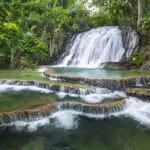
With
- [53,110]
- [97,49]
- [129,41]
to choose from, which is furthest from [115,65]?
[53,110]

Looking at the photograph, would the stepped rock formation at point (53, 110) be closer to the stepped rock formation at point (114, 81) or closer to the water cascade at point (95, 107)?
the water cascade at point (95, 107)

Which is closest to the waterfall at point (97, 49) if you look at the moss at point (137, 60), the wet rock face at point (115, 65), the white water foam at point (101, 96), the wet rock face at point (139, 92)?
the wet rock face at point (115, 65)

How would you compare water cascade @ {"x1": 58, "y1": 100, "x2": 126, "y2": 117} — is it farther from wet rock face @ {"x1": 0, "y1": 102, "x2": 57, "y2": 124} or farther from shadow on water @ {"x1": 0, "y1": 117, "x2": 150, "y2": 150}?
shadow on water @ {"x1": 0, "y1": 117, "x2": 150, "y2": 150}

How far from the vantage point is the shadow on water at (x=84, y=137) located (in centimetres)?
583

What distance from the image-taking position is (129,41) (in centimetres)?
1805

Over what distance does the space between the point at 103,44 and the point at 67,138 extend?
1357 centimetres

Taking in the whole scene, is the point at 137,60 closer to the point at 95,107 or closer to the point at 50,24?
the point at 95,107

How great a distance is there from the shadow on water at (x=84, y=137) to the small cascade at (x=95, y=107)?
2.51ft

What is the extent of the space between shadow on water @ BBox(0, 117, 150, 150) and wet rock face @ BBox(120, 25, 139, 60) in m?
10.5

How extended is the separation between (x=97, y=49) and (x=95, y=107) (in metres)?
11.4

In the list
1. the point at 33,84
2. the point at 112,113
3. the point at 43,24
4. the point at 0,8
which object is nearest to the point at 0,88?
the point at 33,84

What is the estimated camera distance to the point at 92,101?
353 inches

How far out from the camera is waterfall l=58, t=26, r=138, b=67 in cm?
1807

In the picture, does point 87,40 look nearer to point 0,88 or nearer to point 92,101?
point 0,88
